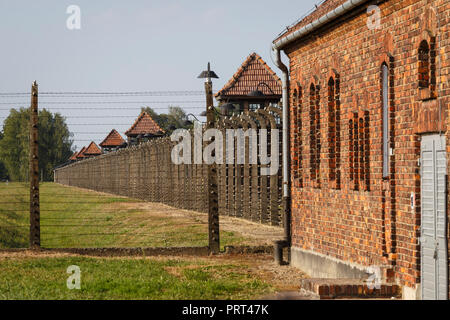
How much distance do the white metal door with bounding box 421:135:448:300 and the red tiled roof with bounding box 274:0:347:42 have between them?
321cm

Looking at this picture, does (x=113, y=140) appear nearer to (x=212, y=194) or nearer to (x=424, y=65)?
(x=212, y=194)

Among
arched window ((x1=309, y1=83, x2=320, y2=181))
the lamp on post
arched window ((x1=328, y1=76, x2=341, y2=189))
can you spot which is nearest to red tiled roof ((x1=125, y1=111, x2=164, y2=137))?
the lamp on post

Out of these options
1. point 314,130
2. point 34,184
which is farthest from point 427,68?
point 34,184

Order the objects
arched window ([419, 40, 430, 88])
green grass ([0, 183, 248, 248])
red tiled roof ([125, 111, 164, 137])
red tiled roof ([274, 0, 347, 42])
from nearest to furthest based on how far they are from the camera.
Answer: arched window ([419, 40, 430, 88]), red tiled roof ([274, 0, 347, 42]), green grass ([0, 183, 248, 248]), red tiled roof ([125, 111, 164, 137])

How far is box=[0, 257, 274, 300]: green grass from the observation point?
12422mm

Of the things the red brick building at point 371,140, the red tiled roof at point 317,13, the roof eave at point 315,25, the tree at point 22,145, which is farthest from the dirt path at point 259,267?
the tree at point 22,145

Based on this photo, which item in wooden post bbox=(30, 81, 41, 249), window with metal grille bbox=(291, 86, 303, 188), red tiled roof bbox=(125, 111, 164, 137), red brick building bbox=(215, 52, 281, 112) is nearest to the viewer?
window with metal grille bbox=(291, 86, 303, 188)

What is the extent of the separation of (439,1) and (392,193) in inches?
109

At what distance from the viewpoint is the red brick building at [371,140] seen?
10.8 metres

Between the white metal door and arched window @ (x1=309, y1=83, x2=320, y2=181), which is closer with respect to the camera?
the white metal door

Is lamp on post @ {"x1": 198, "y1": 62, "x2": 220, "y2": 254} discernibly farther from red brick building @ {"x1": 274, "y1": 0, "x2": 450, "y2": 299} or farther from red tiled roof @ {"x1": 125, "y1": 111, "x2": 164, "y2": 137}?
red tiled roof @ {"x1": 125, "y1": 111, "x2": 164, "y2": 137}

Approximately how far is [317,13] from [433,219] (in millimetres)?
5366

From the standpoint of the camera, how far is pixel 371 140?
12.9 m
